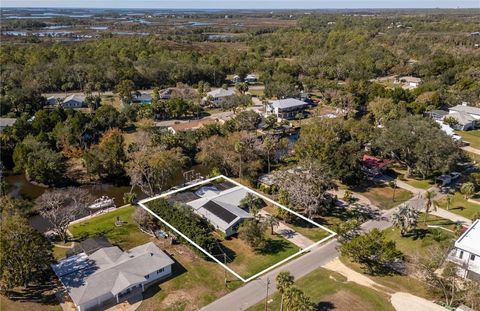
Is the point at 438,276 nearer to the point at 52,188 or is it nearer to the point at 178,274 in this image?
the point at 178,274

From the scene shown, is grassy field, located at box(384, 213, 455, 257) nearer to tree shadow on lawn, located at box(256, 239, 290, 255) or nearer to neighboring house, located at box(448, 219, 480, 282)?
neighboring house, located at box(448, 219, 480, 282)

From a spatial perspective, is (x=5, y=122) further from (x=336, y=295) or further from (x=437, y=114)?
(x=437, y=114)

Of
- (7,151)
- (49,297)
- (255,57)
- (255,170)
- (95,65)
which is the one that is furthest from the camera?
(255,57)

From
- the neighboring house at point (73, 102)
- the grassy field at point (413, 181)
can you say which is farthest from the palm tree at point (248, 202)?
the neighboring house at point (73, 102)

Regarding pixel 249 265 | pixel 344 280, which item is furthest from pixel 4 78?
pixel 344 280

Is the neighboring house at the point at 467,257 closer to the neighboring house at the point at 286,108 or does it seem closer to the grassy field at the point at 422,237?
the grassy field at the point at 422,237

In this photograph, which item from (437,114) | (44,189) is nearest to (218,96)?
(437,114)
